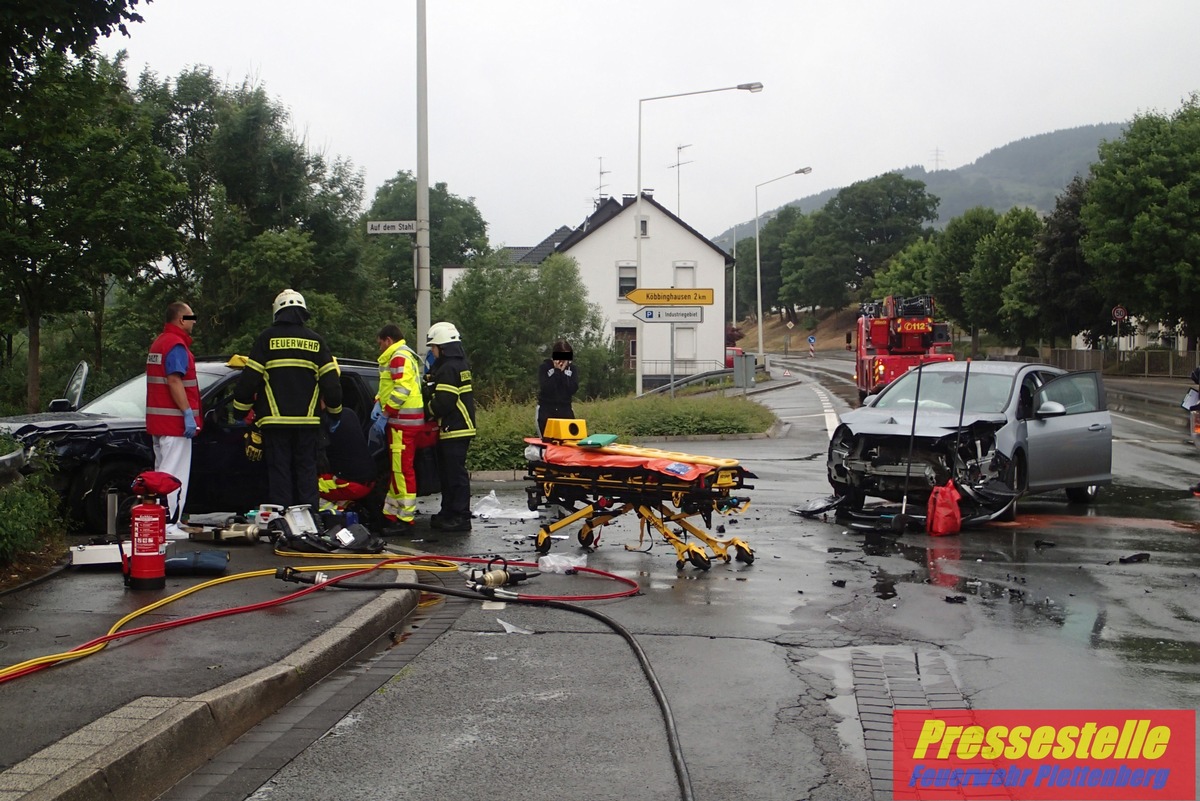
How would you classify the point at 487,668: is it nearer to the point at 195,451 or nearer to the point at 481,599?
the point at 481,599

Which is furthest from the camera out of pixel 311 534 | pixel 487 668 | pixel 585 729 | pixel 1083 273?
pixel 1083 273

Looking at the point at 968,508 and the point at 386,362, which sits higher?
the point at 386,362

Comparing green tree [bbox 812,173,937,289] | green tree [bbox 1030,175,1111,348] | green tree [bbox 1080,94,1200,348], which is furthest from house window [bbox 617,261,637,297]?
green tree [bbox 812,173,937,289]

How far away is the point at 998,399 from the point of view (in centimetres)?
1259

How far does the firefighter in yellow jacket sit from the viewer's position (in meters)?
10.7

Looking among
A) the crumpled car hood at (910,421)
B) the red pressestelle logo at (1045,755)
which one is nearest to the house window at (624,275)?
the crumpled car hood at (910,421)

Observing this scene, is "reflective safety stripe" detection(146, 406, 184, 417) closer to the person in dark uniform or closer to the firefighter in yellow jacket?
the person in dark uniform

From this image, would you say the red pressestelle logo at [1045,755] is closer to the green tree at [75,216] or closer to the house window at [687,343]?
the green tree at [75,216]

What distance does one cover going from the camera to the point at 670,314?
84.6 ft

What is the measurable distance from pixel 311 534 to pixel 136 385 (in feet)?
9.53

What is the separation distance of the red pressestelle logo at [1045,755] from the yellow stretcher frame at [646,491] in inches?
141

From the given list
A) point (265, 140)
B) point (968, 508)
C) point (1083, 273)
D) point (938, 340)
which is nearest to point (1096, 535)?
point (968, 508)

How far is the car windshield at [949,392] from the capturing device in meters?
12.6

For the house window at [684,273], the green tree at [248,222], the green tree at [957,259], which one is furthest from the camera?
the green tree at [957,259]
